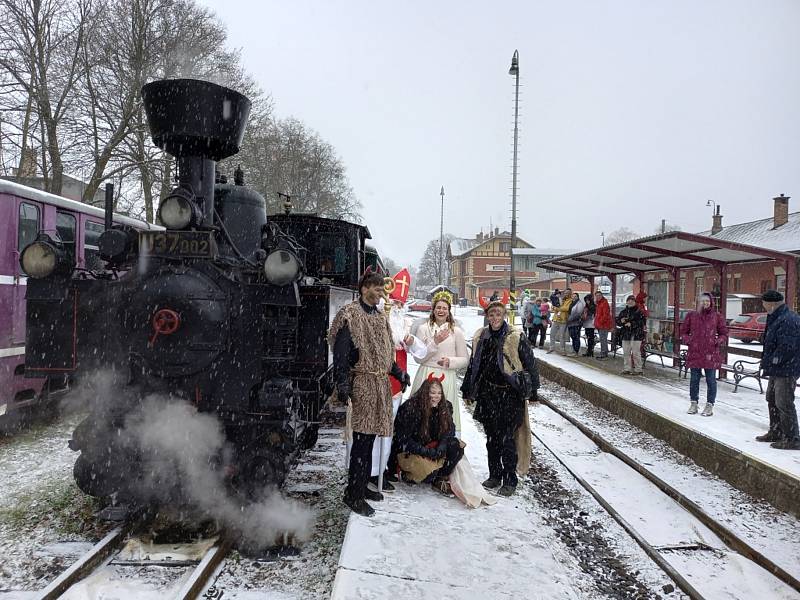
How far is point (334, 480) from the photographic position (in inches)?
212

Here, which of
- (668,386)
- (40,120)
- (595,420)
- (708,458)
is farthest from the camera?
(40,120)

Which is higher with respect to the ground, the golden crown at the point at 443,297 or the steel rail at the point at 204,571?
the golden crown at the point at 443,297

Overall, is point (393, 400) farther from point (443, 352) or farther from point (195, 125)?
point (195, 125)

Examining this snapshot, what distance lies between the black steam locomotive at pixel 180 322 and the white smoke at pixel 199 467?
7 centimetres

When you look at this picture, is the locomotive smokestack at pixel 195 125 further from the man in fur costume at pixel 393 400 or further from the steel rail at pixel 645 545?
the steel rail at pixel 645 545

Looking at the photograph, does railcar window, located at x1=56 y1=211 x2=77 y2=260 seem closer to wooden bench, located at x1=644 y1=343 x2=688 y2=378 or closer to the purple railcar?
the purple railcar

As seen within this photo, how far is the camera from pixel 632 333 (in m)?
10.7

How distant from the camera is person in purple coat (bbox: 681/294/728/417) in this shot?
24.5 ft

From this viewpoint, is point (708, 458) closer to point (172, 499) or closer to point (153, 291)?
point (172, 499)

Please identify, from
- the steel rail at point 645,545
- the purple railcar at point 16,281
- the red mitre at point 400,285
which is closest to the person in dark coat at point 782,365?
the steel rail at point 645,545

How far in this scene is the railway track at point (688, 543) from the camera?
12.6ft

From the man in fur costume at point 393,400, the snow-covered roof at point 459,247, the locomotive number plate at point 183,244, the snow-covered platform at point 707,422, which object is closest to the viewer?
the locomotive number plate at point 183,244

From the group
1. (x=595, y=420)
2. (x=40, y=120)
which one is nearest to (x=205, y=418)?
(x=595, y=420)

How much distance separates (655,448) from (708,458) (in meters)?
0.87
